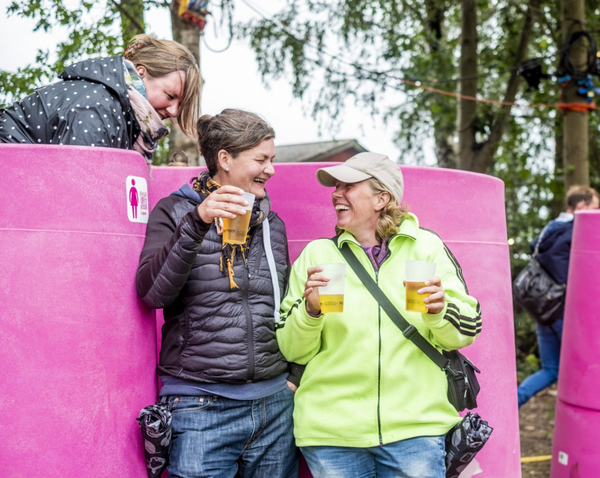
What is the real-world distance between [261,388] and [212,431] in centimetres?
22

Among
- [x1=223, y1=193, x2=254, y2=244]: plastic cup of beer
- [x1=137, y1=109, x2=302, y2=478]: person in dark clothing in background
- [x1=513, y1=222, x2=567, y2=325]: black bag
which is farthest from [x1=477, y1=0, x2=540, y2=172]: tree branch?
[x1=223, y1=193, x2=254, y2=244]: plastic cup of beer

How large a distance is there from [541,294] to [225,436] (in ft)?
12.8

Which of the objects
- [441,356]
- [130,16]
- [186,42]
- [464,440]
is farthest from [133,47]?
[186,42]

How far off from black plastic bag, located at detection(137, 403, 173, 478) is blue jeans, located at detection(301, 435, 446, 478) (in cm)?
50

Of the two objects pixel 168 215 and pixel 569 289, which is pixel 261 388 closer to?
pixel 168 215

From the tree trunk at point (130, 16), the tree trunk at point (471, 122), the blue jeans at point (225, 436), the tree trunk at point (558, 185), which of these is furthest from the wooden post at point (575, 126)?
the blue jeans at point (225, 436)

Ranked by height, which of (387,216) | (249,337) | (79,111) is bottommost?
(249,337)

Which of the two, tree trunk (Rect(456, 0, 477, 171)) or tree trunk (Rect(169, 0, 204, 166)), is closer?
tree trunk (Rect(169, 0, 204, 166))

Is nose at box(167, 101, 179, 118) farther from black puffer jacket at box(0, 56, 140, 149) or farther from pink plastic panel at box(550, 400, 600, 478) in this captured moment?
pink plastic panel at box(550, 400, 600, 478)

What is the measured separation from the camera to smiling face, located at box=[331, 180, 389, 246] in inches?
109

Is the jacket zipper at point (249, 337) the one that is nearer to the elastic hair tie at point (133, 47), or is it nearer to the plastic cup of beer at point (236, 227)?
the plastic cup of beer at point (236, 227)

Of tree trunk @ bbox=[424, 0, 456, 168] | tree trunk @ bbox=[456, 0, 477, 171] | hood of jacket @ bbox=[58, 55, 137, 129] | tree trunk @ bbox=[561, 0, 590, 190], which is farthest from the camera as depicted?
tree trunk @ bbox=[424, 0, 456, 168]

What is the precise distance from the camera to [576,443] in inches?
171

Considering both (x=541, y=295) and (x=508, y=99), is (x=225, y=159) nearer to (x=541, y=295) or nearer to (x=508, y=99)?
(x=541, y=295)
